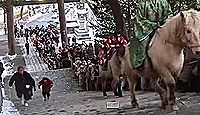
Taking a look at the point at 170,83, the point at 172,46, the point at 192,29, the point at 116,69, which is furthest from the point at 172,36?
the point at 116,69

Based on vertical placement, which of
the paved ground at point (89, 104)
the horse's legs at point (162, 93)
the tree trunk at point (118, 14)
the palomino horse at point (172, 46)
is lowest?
the paved ground at point (89, 104)

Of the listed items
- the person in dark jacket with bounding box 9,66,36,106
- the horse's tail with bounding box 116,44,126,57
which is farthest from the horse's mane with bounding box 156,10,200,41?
the person in dark jacket with bounding box 9,66,36,106

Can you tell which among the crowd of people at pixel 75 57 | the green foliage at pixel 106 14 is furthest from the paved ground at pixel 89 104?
the green foliage at pixel 106 14

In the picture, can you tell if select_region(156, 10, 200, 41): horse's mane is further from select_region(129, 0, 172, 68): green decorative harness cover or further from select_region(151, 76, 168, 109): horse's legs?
select_region(151, 76, 168, 109): horse's legs

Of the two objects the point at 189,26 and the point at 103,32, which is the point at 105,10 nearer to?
the point at 103,32

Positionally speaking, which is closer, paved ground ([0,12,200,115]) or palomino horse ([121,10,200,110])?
palomino horse ([121,10,200,110])

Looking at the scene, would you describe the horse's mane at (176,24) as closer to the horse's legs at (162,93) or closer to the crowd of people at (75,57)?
the horse's legs at (162,93)

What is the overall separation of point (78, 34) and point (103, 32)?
2000 centimetres

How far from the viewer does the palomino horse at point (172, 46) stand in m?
7.94

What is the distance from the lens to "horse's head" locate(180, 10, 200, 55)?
7898 millimetres

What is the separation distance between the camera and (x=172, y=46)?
855cm

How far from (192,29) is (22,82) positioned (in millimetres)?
8421

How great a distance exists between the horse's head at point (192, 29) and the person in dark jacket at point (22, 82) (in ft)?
26.8

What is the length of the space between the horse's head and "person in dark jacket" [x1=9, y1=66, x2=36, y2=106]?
26.8 feet
